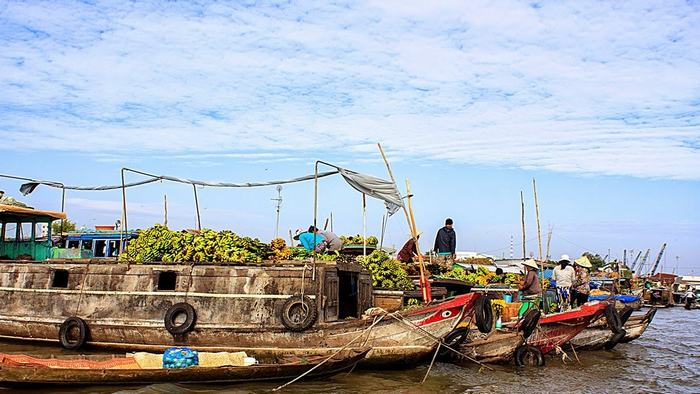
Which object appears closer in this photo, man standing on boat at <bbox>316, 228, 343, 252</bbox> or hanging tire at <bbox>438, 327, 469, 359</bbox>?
hanging tire at <bbox>438, 327, 469, 359</bbox>

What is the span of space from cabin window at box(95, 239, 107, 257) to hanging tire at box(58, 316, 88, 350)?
291 inches

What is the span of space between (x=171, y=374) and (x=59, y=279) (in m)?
5.24

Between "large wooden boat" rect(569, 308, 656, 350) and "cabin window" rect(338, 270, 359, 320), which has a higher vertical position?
"cabin window" rect(338, 270, 359, 320)

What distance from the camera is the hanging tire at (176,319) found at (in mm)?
11188

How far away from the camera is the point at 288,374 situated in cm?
962

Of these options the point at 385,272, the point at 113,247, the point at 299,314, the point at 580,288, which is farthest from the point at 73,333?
the point at 580,288

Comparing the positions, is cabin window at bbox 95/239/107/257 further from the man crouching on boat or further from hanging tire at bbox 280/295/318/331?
the man crouching on boat

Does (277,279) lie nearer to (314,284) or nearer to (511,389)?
(314,284)

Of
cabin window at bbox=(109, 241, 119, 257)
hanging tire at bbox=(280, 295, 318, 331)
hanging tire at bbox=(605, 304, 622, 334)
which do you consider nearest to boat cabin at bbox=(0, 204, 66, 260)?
cabin window at bbox=(109, 241, 119, 257)

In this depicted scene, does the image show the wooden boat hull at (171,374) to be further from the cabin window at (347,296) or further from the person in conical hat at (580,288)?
the person in conical hat at (580,288)

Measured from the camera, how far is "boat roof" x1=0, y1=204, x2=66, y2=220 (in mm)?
14680

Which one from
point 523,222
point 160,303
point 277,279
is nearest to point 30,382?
point 160,303

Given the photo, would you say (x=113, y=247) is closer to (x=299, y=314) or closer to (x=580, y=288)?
(x=299, y=314)

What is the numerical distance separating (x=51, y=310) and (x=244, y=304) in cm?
460
